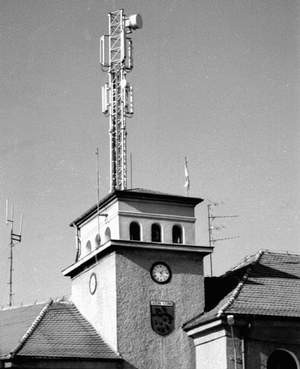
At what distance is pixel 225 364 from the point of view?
124ft

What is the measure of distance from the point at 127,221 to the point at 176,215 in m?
2.50

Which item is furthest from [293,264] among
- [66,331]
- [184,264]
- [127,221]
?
[66,331]

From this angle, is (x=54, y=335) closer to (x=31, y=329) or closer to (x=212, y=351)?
(x=31, y=329)

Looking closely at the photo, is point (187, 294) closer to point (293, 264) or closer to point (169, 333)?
point (169, 333)

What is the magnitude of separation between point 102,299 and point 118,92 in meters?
10.9

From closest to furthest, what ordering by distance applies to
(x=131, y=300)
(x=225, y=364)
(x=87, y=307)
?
(x=225, y=364) < (x=131, y=300) < (x=87, y=307)

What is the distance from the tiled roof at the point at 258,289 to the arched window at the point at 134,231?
14.1 feet

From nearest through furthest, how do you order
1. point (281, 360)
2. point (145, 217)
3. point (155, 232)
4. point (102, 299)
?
point (281, 360) < point (102, 299) < point (145, 217) < point (155, 232)

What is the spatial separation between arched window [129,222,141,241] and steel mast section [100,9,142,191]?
3.15 meters

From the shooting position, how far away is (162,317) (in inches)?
1607

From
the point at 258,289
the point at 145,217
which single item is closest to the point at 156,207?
the point at 145,217

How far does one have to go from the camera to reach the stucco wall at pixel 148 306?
4009 centimetres

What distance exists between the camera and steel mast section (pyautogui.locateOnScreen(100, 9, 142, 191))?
4544 cm

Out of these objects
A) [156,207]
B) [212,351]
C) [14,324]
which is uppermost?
[156,207]
